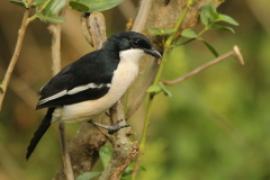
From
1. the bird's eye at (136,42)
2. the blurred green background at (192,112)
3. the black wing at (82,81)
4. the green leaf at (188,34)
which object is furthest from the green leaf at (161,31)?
the blurred green background at (192,112)

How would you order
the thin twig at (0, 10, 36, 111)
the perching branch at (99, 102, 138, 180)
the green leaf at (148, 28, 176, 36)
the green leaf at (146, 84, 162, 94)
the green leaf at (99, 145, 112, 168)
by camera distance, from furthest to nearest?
the green leaf at (99, 145, 112, 168) → the green leaf at (148, 28, 176, 36) → the green leaf at (146, 84, 162, 94) → the perching branch at (99, 102, 138, 180) → the thin twig at (0, 10, 36, 111)

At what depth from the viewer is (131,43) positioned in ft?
11.4

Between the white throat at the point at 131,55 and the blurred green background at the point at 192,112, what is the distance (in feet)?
3.95

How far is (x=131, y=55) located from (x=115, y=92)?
0.55 feet

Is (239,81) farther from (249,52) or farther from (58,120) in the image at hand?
(58,120)

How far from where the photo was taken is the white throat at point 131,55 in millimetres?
3520

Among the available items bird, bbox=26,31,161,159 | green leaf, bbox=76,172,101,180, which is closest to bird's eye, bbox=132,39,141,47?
bird, bbox=26,31,161,159

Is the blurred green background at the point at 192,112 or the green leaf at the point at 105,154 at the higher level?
the green leaf at the point at 105,154

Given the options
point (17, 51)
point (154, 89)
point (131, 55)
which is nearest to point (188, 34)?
point (154, 89)

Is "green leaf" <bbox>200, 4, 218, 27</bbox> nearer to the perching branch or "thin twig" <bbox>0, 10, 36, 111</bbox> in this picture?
the perching branch

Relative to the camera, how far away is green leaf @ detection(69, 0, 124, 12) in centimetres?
295

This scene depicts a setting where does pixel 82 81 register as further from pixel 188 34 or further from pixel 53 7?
pixel 53 7

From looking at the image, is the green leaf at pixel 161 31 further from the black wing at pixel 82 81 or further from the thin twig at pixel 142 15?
the black wing at pixel 82 81

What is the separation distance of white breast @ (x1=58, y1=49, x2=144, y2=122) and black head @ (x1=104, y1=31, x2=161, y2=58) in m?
0.03
